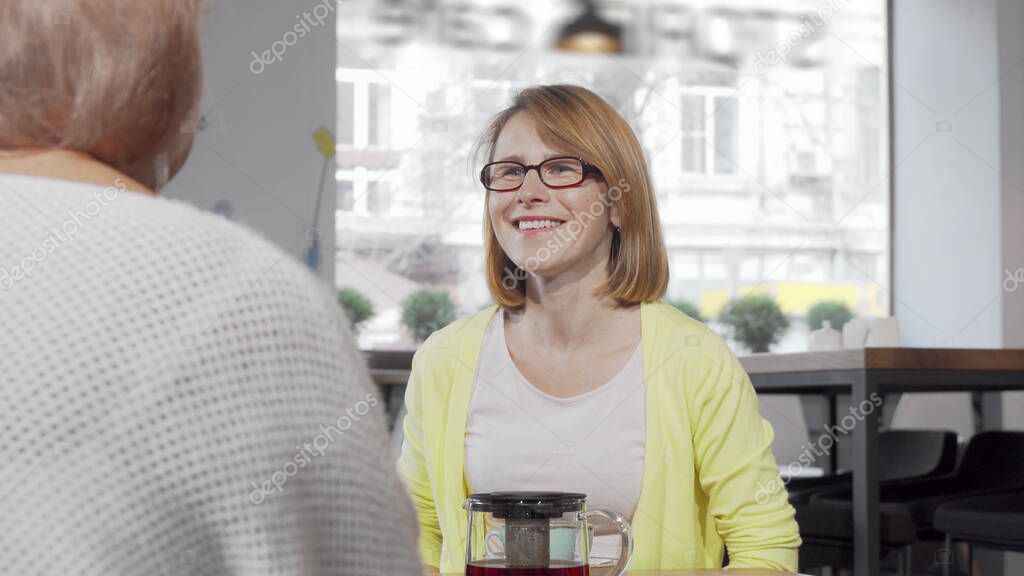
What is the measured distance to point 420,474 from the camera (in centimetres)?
156

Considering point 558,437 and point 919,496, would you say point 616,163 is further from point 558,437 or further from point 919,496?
point 919,496

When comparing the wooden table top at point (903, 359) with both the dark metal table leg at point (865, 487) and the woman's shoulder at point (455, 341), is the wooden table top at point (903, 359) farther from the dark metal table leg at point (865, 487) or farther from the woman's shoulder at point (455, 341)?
the woman's shoulder at point (455, 341)

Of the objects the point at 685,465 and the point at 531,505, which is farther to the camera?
the point at 685,465

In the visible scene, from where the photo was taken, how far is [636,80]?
5.32 metres

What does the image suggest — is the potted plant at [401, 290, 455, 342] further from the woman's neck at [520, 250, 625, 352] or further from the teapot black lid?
the teapot black lid

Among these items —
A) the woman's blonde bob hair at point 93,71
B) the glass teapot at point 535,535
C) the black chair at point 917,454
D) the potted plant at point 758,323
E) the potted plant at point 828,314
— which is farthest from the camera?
the potted plant at point 828,314

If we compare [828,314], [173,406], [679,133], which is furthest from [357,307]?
[173,406]

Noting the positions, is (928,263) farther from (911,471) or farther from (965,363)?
(965,363)

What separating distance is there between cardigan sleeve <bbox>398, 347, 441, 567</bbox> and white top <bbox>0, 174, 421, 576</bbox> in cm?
99

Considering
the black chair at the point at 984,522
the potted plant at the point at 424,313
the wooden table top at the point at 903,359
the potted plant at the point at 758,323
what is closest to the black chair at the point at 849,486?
the black chair at the point at 984,522

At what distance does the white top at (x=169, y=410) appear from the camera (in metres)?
0.52

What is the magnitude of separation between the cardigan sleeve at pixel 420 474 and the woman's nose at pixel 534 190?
0.87ft

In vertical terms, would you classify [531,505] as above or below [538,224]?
below

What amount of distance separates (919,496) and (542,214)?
1.83 metres
